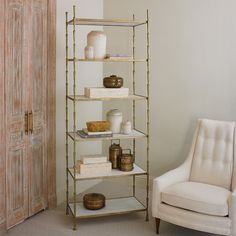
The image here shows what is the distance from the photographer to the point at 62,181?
4492 millimetres

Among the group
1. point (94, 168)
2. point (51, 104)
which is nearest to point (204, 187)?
point (94, 168)

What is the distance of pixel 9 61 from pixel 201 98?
2.07 m

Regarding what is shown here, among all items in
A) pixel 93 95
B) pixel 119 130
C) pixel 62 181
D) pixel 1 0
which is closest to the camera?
pixel 1 0

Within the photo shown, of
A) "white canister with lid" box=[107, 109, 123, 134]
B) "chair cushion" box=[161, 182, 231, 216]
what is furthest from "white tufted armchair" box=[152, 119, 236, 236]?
"white canister with lid" box=[107, 109, 123, 134]

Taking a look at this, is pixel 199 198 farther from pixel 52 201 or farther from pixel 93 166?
pixel 52 201

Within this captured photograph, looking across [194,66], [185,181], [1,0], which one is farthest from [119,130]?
[1,0]

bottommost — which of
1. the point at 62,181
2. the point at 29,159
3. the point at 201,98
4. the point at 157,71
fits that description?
the point at 62,181

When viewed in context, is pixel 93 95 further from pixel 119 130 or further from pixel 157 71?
pixel 157 71

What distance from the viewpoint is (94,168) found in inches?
156

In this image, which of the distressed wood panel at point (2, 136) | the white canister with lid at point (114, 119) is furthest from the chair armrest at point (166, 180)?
the distressed wood panel at point (2, 136)

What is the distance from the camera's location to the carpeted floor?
372 centimetres

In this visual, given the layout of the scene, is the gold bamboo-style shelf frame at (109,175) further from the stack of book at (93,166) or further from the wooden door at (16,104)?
the wooden door at (16,104)

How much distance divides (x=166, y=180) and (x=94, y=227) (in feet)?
2.61

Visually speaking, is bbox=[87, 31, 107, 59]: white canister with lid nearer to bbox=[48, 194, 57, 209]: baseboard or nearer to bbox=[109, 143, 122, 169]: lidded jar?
bbox=[109, 143, 122, 169]: lidded jar
